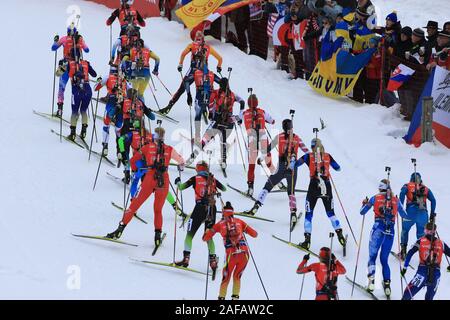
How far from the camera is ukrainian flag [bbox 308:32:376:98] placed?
2722 cm

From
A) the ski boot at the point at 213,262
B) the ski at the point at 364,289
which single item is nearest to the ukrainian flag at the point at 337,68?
the ski at the point at 364,289

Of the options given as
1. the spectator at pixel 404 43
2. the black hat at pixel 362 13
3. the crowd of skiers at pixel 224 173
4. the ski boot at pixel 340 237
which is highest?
the black hat at pixel 362 13

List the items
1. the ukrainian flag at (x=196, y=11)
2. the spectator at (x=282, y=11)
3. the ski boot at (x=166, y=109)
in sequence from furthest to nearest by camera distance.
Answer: the ukrainian flag at (x=196, y=11), the spectator at (x=282, y=11), the ski boot at (x=166, y=109)

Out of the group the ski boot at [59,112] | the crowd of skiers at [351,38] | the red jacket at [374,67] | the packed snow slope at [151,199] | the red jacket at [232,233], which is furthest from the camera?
the red jacket at [374,67]

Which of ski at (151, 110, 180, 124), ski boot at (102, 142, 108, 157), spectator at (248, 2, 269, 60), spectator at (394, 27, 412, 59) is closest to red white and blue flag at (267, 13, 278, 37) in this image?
spectator at (248, 2, 269, 60)

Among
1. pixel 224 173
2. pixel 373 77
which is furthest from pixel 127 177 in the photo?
pixel 373 77

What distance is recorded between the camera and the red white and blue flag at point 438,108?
974 inches

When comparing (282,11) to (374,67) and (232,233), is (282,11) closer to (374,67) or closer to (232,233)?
(374,67)

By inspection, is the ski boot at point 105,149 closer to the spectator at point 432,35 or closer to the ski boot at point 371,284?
the spectator at point 432,35

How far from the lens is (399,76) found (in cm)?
2595

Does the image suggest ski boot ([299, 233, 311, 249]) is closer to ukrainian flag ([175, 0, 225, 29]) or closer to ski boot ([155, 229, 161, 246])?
ski boot ([155, 229, 161, 246])

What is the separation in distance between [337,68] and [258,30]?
3.67 m

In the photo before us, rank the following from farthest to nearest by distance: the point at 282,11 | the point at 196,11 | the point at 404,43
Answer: the point at 196,11
the point at 282,11
the point at 404,43

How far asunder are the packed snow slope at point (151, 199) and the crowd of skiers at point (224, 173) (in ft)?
1.24
